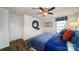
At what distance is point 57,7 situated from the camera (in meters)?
1.33

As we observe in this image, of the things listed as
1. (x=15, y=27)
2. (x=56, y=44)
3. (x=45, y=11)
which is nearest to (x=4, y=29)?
(x=15, y=27)

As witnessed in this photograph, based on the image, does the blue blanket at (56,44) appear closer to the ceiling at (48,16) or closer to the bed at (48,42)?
the bed at (48,42)

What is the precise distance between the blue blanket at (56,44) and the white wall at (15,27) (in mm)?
379

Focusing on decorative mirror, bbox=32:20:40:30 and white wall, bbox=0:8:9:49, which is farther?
decorative mirror, bbox=32:20:40:30

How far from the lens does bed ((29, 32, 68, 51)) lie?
133 cm

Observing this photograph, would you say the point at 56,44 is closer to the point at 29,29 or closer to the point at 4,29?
the point at 29,29

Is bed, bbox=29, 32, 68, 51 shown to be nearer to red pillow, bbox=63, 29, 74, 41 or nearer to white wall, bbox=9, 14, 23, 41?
red pillow, bbox=63, 29, 74, 41

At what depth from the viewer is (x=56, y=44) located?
52.7 inches

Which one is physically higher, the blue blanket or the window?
the window

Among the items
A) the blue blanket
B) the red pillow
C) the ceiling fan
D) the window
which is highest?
the ceiling fan

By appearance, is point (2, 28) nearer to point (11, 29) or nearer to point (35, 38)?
point (11, 29)

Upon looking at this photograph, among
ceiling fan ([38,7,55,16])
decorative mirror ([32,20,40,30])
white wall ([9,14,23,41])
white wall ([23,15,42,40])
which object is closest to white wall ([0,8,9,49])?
white wall ([9,14,23,41])
